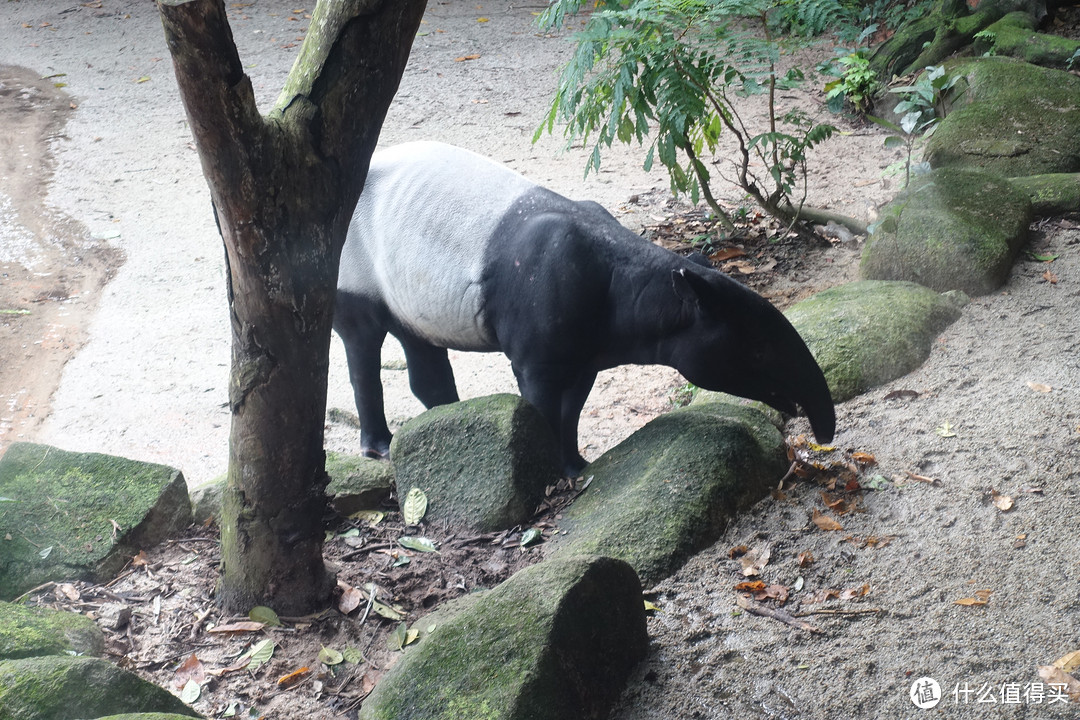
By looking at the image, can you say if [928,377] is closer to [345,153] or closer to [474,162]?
[474,162]

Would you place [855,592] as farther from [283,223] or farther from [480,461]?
[283,223]

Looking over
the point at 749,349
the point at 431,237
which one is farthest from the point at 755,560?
the point at 431,237

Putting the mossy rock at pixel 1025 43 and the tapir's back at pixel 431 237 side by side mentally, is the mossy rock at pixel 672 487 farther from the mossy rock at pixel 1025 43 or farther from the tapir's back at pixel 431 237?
the mossy rock at pixel 1025 43

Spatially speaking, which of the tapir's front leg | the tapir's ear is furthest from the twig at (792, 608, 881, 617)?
the tapir's front leg

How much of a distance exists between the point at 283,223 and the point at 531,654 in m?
1.53

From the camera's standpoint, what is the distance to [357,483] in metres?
4.20

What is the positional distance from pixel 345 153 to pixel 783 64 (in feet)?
30.9

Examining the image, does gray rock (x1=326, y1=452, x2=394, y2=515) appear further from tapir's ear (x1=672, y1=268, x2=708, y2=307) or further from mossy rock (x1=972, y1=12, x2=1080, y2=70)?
mossy rock (x1=972, y1=12, x2=1080, y2=70)

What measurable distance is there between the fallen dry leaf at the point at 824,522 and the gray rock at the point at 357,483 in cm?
193

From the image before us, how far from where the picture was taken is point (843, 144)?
8.79 meters

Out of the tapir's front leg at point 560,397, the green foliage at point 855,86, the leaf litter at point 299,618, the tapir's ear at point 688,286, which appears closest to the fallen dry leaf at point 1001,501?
the tapir's ear at point 688,286

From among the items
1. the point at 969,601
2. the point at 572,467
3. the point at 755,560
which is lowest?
the point at 572,467

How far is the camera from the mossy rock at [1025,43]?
28.4 ft

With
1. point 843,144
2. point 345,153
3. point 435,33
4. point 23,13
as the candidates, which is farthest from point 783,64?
point 23,13
